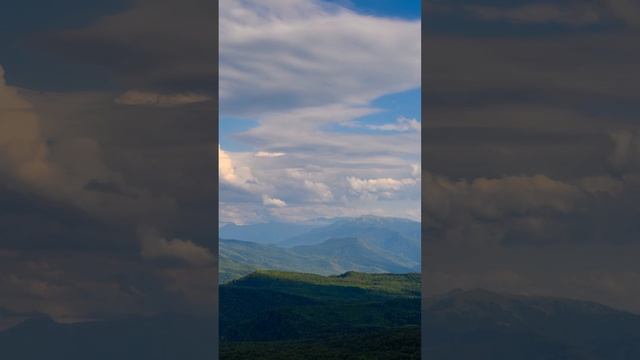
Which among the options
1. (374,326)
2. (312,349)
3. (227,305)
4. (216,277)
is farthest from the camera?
(227,305)

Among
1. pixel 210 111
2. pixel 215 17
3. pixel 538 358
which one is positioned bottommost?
pixel 538 358

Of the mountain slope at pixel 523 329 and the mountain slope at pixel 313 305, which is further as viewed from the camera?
the mountain slope at pixel 313 305

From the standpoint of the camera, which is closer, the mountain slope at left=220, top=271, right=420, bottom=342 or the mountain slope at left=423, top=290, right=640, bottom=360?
the mountain slope at left=423, top=290, right=640, bottom=360

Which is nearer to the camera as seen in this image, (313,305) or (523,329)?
(523,329)

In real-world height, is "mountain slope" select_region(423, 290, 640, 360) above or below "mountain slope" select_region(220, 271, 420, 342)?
above

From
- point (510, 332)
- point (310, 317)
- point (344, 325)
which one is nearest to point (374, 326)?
point (344, 325)

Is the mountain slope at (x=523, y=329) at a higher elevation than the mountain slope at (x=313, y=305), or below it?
higher

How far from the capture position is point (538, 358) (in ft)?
36.1

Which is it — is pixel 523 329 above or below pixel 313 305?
above

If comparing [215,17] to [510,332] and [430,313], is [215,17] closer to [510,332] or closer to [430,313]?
[430,313]

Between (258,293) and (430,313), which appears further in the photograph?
(258,293)

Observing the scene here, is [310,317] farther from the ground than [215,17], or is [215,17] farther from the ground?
[215,17]

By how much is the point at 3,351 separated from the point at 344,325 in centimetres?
3840

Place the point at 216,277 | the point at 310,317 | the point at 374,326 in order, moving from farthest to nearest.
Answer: the point at 310,317
the point at 374,326
the point at 216,277
